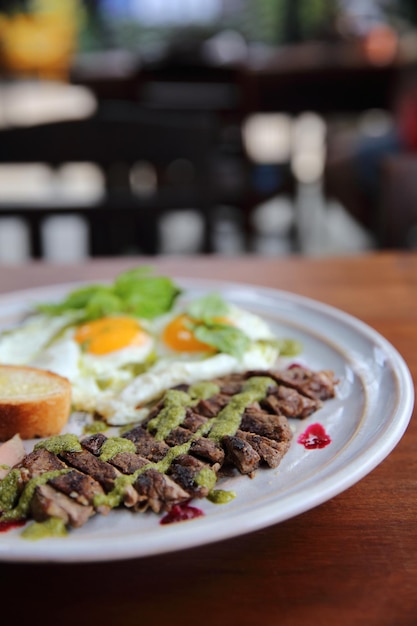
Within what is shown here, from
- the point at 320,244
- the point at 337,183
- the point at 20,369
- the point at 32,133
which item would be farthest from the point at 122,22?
the point at 20,369

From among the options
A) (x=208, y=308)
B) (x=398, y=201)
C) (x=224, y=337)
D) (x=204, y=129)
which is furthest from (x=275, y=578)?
(x=204, y=129)

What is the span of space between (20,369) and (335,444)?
0.69 m

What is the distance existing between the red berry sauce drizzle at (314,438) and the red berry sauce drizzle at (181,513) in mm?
264

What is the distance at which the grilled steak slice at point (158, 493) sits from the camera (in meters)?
0.93

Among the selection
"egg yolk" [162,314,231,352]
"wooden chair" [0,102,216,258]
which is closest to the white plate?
"egg yolk" [162,314,231,352]

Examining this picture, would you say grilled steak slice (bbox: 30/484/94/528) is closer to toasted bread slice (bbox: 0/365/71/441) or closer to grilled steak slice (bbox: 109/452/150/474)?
grilled steak slice (bbox: 109/452/150/474)

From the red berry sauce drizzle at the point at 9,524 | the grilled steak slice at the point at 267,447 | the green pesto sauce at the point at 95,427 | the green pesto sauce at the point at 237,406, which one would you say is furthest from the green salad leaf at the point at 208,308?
the red berry sauce drizzle at the point at 9,524

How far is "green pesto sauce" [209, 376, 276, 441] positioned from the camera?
3.68ft

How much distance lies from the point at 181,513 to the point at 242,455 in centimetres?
15

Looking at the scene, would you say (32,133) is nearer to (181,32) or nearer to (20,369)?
(20,369)

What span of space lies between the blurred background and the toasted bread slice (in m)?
1.28

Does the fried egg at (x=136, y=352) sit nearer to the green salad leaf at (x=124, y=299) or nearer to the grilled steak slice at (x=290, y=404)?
the green salad leaf at (x=124, y=299)

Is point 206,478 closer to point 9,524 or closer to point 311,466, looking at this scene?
point 311,466

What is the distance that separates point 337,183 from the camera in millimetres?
6039
